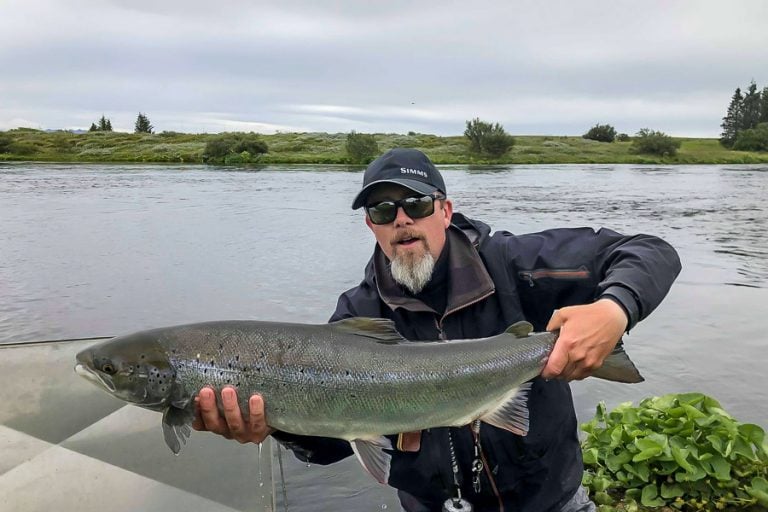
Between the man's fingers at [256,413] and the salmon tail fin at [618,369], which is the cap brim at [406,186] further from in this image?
the salmon tail fin at [618,369]

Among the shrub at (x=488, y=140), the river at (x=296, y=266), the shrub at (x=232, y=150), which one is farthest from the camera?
the shrub at (x=488, y=140)

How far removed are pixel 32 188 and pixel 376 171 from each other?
1321 inches

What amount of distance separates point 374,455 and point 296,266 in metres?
12.2

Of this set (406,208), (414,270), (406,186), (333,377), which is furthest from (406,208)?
(333,377)

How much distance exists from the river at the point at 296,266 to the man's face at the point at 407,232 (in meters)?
2.72

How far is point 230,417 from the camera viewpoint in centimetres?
304

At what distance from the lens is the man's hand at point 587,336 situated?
2.82m

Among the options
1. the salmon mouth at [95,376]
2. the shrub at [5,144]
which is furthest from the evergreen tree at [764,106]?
the salmon mouth at [95,376]

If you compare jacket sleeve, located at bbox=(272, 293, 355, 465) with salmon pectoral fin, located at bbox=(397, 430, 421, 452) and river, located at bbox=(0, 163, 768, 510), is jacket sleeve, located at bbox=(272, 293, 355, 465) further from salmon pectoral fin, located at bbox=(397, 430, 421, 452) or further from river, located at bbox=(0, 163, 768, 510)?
river, located at bbox=(0, 163, 768, 510)

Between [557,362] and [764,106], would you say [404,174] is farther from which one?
[764,106]

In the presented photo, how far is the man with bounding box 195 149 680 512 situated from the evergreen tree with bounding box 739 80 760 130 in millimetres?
143588

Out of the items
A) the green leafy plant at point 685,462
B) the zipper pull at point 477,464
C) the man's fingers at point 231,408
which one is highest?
the man's fingers at point 231,408

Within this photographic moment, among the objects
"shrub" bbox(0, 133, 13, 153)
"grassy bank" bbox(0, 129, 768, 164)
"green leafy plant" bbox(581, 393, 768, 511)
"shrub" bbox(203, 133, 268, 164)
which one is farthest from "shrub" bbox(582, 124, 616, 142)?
Answer: "green leafy plant" bbox(581, 393, 768, 511)

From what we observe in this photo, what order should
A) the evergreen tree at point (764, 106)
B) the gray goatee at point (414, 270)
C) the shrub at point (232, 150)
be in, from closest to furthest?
1. the gray goatee at point (414, 270)
2. the shrub at point (232, 150)
3. the evergreen tree at point (764, 106)
